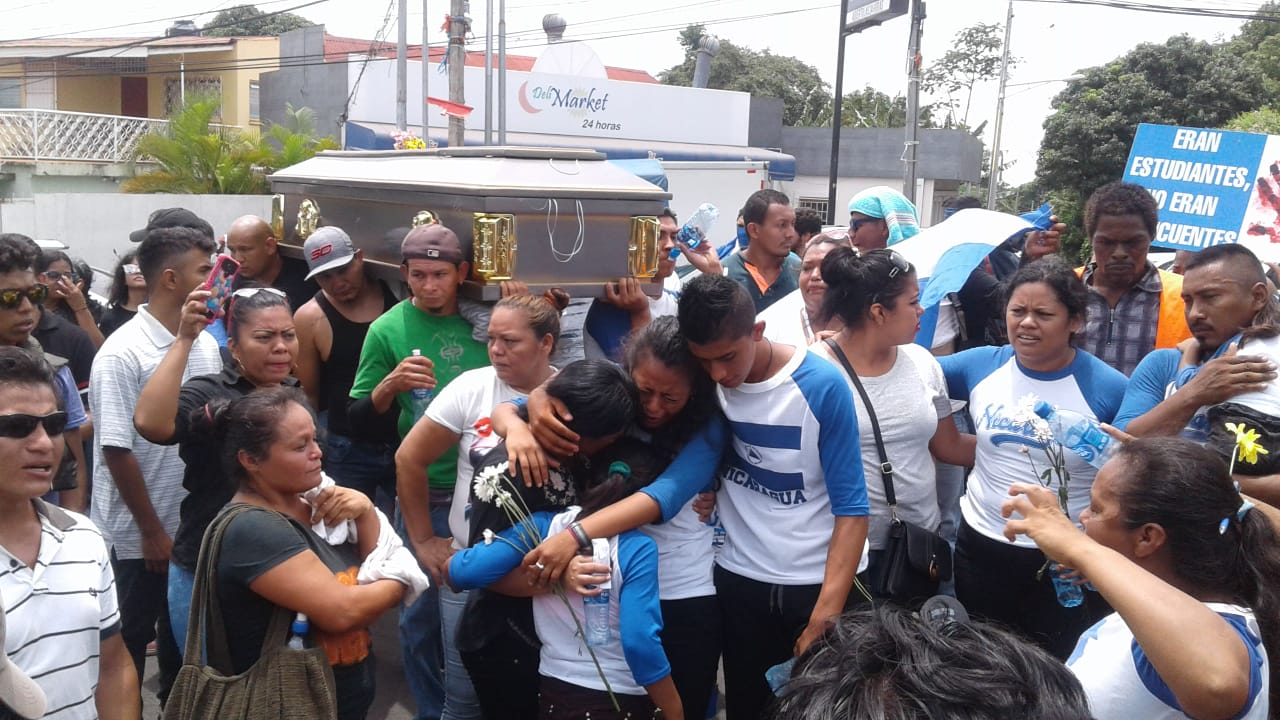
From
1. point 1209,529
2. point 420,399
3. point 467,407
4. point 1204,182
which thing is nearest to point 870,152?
point 1204,182

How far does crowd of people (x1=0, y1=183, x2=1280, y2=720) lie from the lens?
1.99 meters

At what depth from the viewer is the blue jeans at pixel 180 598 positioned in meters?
2.95

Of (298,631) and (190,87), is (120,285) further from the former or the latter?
(190,87)

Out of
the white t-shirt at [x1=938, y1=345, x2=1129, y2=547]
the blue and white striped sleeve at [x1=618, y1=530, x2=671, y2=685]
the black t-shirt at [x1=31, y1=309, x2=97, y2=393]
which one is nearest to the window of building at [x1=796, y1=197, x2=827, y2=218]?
the black t-shirt at [x1=31, y1=309, x2=97, y2=393]

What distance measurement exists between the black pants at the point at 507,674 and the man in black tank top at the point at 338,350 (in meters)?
1.36

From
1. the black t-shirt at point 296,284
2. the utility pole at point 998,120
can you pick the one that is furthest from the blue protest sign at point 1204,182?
the utility pole at point 998,120

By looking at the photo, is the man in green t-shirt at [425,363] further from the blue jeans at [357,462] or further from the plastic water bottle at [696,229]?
the plastic water bottle at [696,229]

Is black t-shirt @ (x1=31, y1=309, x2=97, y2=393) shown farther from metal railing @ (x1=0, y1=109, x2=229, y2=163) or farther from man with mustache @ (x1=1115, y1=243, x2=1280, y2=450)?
metal railing @ (x1=0, y1=109, x2=229, y2=163)

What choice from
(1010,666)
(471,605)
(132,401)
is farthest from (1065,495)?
(132,401)

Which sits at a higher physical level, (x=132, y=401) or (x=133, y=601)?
(x=132, y=401)

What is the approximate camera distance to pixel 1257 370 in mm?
2742

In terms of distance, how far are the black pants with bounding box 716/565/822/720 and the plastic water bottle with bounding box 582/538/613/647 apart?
545 mm

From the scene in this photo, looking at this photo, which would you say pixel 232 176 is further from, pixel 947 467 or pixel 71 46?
pixel 947 467

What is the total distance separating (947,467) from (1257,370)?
146 cm
